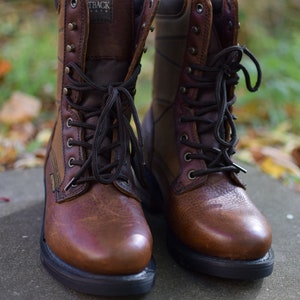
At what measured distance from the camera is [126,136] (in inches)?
41.5

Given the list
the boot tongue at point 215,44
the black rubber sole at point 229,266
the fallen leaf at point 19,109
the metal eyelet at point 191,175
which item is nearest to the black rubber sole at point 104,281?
the black rubber sole at point 229,266

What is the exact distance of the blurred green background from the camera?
267 cm

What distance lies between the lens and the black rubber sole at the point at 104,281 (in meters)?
0.87

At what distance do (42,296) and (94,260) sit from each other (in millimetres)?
142

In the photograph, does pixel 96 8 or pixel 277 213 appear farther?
pixel 277 213

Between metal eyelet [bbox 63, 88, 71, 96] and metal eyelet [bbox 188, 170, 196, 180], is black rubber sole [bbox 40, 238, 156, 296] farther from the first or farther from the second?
metal eyelet [bbox 63, 88, 71, 96]

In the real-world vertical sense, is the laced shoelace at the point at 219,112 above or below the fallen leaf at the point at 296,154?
above

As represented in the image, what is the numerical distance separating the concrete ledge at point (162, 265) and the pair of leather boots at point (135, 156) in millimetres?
32

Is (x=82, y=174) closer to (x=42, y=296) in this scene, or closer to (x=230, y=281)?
(x=42, y=296)

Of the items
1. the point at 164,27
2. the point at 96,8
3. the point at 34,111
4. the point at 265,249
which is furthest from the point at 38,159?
the point at 265,249

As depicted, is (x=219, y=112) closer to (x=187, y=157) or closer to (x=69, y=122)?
(x=187, y=157)

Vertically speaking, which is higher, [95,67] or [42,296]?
[95,67]

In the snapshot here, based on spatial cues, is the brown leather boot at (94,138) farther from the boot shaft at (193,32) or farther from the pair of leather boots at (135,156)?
the boot shaft at (193,32)

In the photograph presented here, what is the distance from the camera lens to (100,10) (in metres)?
1.04
